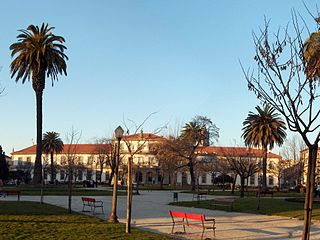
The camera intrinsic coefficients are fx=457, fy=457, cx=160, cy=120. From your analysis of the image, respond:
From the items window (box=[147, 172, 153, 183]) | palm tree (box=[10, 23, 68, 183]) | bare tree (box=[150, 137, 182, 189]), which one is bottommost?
window (box=[147, 172, 153, 183])

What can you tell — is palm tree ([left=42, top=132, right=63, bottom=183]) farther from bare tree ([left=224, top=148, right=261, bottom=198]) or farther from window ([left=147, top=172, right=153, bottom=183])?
bare tree ([left=224, top=148, right=261, bottom=198])

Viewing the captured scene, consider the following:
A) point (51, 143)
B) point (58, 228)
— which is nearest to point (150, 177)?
point (51, 143)

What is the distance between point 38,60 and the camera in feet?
148

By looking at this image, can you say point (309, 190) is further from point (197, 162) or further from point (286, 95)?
point (197, 162)

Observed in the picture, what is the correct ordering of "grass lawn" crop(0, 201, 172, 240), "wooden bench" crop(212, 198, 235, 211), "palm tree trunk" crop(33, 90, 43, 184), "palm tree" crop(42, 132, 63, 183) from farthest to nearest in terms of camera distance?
"palm tree" crop(42, 132, 63, 183) < "palm tree trunk" crop(33, 90, 43, 184) < "wooden bench" crop(212, 198, 235, 211) < "grass lawn" crop(0, 201, 172, 240)

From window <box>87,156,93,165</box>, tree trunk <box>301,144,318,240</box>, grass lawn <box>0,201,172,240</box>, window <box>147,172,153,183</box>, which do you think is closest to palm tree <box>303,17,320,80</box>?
tree trunk <box>301,144,318,240</box>

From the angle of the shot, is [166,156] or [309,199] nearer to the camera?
[309,199]

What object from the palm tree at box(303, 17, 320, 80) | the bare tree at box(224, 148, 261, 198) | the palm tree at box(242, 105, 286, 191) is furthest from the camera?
the palm tree at box(242, 105, 286, 191)

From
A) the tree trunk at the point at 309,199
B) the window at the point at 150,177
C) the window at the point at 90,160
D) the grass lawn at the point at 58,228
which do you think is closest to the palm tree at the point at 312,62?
the tree trunk at the point at 309,199

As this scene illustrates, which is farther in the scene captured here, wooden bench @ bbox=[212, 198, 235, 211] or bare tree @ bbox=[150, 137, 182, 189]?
bare tree @ bbox=[150, 137, 182, 189]

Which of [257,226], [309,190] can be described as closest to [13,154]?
[257,226]

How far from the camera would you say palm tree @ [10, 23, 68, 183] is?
149 feet

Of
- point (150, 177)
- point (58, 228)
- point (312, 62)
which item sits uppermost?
point (312, 62)

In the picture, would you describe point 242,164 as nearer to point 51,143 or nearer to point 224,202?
point 224,202
